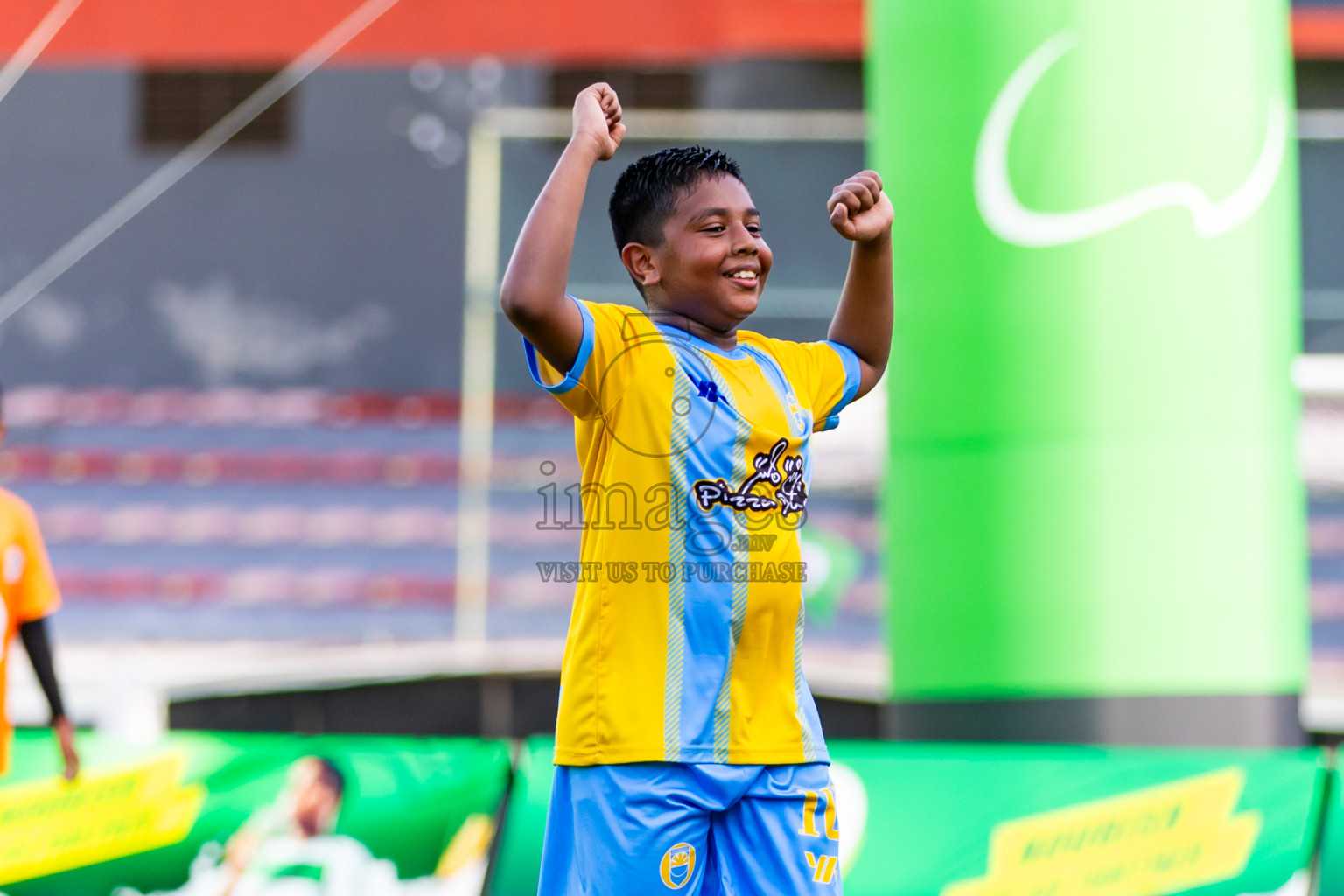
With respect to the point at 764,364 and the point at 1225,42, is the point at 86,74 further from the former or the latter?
the point at 764,364

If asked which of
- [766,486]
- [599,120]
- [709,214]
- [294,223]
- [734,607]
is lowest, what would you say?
[734,607]

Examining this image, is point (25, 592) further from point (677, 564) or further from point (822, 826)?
point (822, 826)

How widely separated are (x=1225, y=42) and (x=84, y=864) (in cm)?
354

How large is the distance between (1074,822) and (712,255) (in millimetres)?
1878

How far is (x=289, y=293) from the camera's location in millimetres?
6086

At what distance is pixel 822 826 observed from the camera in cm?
154

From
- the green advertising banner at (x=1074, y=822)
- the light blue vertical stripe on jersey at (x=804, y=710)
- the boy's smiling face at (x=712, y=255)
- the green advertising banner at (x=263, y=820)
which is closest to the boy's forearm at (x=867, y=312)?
the boy's smiling face at (x=712, y=255)

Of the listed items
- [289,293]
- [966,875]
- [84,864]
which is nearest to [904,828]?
[966,875]

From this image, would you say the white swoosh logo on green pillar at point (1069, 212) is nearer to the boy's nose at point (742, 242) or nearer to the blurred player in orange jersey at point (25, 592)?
the boy's nose at point (742, 242)

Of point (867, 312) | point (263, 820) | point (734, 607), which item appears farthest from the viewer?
point (263, 820)

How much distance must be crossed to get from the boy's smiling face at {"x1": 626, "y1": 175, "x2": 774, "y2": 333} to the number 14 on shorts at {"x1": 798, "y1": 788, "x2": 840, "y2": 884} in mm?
587

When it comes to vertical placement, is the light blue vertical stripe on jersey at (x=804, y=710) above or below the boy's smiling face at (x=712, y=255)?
below

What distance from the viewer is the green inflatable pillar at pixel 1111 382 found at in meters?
3.29

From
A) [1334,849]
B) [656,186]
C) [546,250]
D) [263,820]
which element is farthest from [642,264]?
[1334,849]
